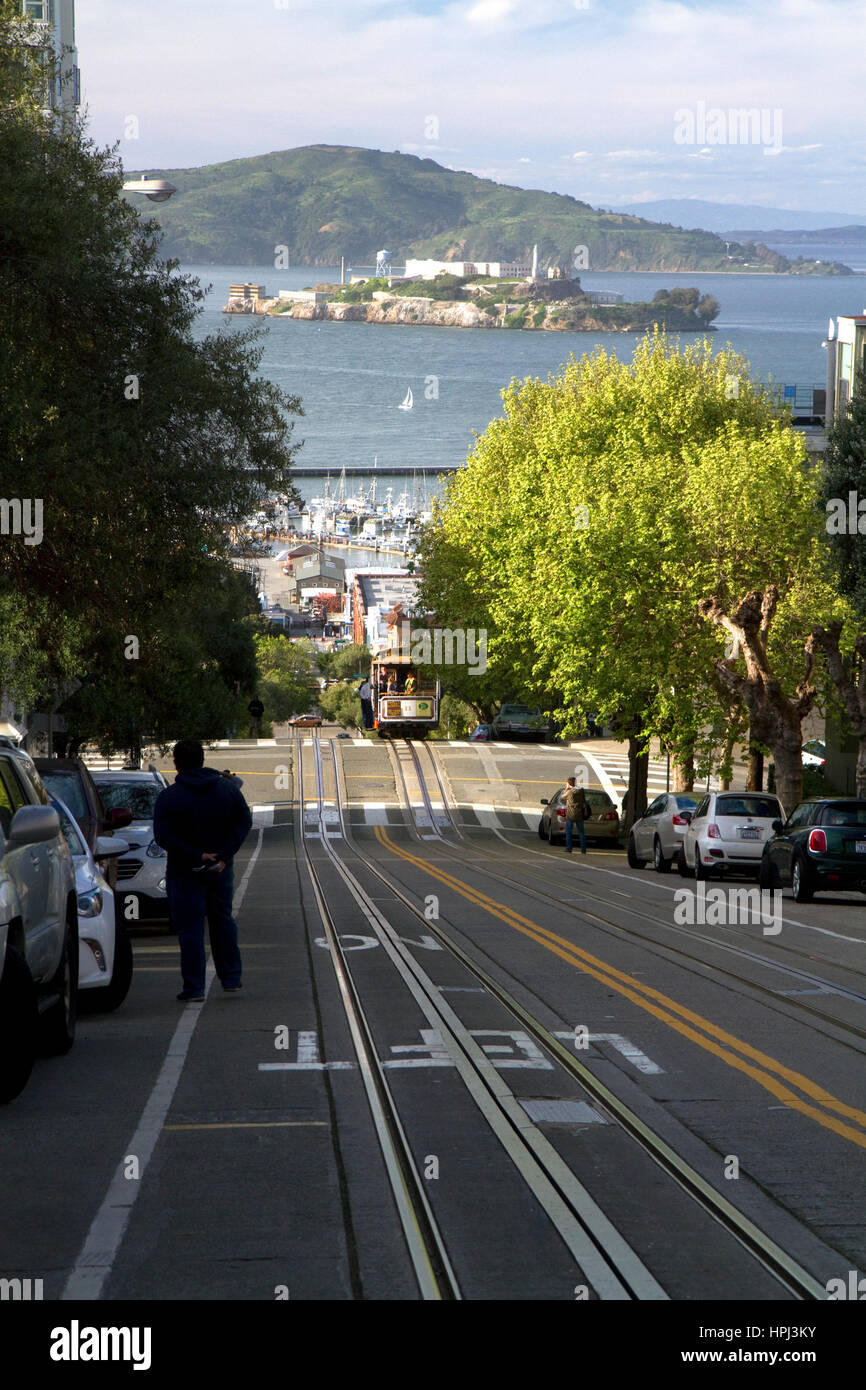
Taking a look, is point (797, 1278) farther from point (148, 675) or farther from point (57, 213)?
point (148, 675)

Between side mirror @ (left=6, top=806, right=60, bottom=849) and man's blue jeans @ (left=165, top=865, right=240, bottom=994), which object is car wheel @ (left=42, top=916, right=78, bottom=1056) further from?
man's blue jeans @ (left=165, top=865, right=240, bottom=994)

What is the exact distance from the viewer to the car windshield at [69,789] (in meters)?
15.1

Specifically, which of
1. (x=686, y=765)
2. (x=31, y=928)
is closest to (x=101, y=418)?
(x=31, y=928)

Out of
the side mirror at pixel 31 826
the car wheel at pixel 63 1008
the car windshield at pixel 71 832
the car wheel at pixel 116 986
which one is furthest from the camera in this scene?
the car windshield at pixel 71 832

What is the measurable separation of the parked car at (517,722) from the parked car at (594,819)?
24630 millimetres

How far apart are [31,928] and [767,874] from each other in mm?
15895

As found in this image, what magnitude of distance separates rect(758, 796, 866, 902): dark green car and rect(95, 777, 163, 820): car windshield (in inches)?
342

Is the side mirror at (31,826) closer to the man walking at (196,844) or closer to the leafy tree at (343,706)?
the man walking at (196,844)

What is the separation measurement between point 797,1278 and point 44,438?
13.0 meters

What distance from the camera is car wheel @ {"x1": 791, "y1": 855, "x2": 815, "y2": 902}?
21906mm

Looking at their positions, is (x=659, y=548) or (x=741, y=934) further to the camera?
(x=659, y=548)

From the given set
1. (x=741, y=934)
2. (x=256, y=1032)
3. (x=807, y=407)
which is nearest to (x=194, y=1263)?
(x=256, y=1032)

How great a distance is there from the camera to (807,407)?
63781 mm

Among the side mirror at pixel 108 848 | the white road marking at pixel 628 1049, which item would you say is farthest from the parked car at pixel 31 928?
the white road marking at pixel 628 1049
